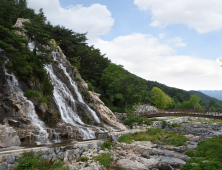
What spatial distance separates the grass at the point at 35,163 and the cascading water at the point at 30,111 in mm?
4257

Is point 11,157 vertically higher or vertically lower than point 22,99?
lower

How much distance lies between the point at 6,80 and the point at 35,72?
426 centimetres

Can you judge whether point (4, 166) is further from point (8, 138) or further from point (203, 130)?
point (203, 130)

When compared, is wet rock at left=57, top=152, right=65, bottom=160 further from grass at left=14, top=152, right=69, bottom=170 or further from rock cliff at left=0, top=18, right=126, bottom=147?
rock cliff at left=0, top=18, right=126, bottom=147

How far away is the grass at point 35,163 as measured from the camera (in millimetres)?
7609

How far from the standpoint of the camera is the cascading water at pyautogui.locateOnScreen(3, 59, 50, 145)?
1319 cm

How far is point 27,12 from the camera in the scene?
3594cm

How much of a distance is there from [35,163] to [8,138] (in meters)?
4.14

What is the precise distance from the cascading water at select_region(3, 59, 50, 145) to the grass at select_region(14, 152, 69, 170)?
4.26 meters

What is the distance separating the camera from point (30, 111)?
634 inches

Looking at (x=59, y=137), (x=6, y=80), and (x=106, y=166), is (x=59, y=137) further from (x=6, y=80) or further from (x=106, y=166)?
(x=6, y=80)

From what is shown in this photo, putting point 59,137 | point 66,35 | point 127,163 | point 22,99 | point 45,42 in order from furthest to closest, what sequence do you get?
point 66,35 < point 45,42 < point 22,99 < point 59,137 < point 127,163

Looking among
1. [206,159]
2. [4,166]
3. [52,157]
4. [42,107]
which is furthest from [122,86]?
[4,166]

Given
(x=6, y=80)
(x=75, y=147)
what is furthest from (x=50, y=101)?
(x=75, y=147)
